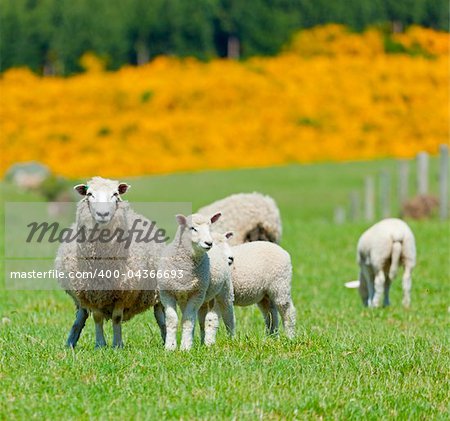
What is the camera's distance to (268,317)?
967cm

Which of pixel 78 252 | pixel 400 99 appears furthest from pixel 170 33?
pixel 78 252

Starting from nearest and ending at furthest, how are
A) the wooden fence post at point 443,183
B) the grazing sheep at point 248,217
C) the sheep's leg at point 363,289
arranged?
the grazing sheep at point 248,217 < the sheep's leg at point 363,289 < the wooden fence post at point 443,183

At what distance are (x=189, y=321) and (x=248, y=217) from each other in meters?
4.07

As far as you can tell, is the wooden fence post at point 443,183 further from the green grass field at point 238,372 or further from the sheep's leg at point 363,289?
the green grass field at point 238,372

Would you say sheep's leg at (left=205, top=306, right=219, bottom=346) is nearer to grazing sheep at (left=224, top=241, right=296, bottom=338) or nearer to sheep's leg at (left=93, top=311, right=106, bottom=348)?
grazing sheep at (left=224, top=241, right=296, bottom=338)

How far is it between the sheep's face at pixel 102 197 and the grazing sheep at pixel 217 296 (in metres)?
0.94

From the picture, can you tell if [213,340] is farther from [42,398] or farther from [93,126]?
[93,126]

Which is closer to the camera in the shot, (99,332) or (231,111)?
(99,332)

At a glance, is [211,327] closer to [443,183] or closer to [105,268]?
[105,268]

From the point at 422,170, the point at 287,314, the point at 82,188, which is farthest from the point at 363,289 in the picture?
the point at 422,170

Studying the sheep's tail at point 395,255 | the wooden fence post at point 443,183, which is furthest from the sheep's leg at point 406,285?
the wooden fence post at point 443,183

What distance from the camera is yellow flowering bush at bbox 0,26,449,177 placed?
64.4 metres

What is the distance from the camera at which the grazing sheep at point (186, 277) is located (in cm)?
784

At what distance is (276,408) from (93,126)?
204 ft
